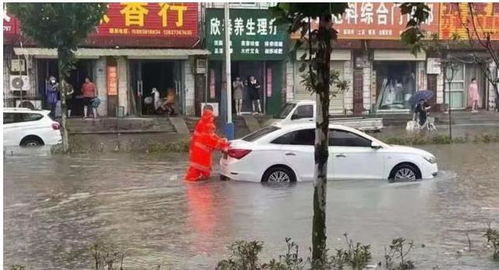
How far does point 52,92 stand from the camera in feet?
95.1

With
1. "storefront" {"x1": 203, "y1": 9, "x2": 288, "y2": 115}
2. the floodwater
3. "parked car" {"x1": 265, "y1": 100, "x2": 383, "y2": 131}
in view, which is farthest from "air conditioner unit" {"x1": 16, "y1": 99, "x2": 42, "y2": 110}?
the floodwater

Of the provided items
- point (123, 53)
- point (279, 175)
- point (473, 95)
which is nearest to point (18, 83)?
point (123, 53)

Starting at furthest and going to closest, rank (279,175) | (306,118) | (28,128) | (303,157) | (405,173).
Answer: (306,118) < (28,128) < (405,173) < (279,175) < (303,157)

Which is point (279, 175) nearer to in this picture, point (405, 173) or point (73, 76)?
point (405, 173)

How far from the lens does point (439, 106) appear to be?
34094 millimetres

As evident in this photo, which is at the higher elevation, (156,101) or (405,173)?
(156,101)

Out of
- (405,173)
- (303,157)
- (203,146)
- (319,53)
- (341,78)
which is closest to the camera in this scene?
(319,53)

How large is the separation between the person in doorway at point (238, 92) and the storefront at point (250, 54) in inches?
16.7

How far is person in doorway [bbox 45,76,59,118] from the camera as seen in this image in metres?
28.9

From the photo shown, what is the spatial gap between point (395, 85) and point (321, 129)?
28229 millimetres

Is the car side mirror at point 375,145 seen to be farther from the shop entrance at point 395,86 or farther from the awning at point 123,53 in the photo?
the shop entrance at point 395,86

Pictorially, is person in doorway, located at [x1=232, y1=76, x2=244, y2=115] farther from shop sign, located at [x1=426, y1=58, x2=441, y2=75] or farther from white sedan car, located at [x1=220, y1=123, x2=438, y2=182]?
white sedan car, located at [x1=220, y1=123, x2=438, y2=182]

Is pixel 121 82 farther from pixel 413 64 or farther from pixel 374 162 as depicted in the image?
pixel 374 162

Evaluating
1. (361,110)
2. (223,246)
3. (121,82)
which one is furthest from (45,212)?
(361,110)
